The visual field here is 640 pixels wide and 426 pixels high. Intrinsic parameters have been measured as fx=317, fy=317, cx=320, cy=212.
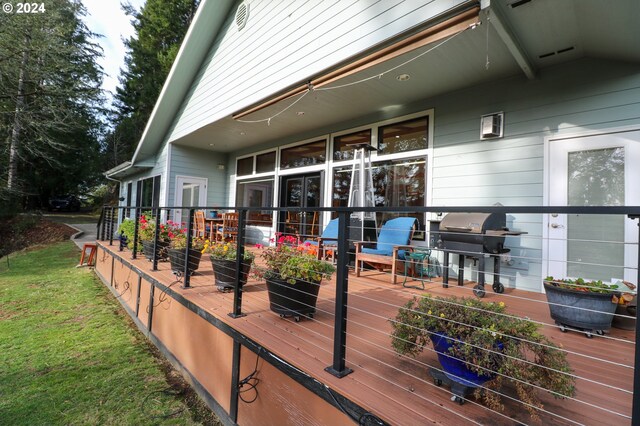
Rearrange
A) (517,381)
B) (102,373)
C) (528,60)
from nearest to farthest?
(517,381)
(102,373)
(528,60)

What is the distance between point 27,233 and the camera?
11625 mm

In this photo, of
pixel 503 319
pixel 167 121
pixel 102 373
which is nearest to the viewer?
pixel 503 319

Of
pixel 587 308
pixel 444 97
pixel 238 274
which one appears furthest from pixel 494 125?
pixel 238 274

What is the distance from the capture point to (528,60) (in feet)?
10.8

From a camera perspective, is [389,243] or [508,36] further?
[389,243]

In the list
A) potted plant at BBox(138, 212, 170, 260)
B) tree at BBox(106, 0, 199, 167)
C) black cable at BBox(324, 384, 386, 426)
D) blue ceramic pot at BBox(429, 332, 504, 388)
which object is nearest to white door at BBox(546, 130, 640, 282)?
blue ceramic pot at BBox(429, 332, 504, 388)

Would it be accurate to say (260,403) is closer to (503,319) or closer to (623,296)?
(503,319)

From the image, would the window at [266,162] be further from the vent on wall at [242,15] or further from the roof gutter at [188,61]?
the vent on wall at [242,15]

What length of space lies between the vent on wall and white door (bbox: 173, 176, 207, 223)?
13.1 ft

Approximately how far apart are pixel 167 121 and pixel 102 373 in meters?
6.71

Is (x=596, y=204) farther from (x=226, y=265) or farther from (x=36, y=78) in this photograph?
(x=36, y=78)

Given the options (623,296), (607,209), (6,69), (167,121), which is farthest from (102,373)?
(6,69)

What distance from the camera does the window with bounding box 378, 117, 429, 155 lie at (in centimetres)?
474

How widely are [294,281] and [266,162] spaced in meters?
5.92
